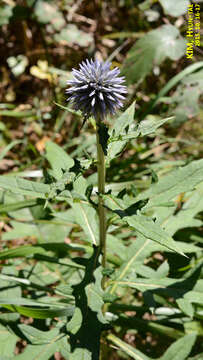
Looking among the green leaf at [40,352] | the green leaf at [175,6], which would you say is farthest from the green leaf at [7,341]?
the green leaf at [175,6]

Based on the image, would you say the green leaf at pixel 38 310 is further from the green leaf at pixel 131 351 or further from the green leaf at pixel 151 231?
the green leaf at pixel 151 231

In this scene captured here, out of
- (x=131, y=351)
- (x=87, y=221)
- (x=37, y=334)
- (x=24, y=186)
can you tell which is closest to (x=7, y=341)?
(x=37, y=334)

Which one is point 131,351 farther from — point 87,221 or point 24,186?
point 24,186

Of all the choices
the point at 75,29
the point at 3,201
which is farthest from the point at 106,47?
the point at 3,201

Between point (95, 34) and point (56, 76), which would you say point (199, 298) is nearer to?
point (56, 76)

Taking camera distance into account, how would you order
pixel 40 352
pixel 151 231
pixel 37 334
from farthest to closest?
1. pixel 37 334
2. pixel 40 352
3. pixel 151 231

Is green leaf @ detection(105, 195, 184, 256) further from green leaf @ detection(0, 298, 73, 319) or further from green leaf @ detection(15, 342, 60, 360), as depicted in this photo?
green leaf @ detection(15, 342, 60, 360)
